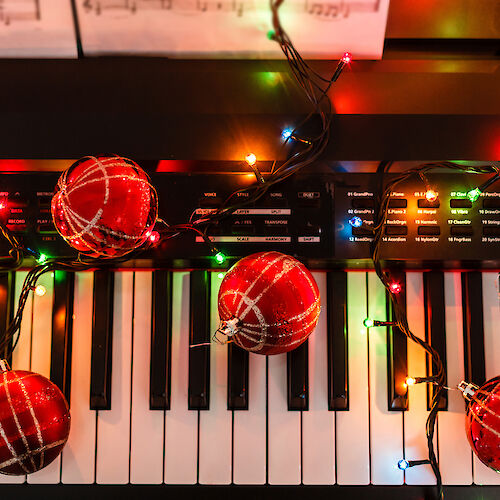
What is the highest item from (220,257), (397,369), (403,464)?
(220,257)

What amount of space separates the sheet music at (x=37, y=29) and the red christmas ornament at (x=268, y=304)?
0.68 meters

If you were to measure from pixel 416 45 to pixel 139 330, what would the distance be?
99 cm

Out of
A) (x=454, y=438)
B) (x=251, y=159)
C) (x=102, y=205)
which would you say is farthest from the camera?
(x=454, y=438)

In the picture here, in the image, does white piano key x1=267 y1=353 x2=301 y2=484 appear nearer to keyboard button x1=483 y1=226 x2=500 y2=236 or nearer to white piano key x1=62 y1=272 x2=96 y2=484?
white piano key x1=62 y1=272 x2=96 y2=484

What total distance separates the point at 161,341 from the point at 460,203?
79cm

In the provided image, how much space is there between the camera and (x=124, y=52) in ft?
3.68

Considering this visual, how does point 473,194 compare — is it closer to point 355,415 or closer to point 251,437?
point 355,415

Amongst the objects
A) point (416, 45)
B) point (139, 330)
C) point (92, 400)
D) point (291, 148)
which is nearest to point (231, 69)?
point (291, 148)

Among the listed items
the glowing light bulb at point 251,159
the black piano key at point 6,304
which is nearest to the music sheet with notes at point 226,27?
the glowing light bulb at point 251,159

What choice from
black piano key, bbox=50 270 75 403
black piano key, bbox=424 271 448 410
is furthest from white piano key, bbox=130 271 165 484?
black piano key, bbox=424 271 448 410

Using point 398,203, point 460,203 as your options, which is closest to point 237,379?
point 398,203

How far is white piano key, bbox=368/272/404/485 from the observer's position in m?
1.15

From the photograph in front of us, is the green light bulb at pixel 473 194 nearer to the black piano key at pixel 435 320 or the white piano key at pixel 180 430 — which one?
the black piano key at pixel 435 320

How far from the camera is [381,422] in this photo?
45.4 inches
